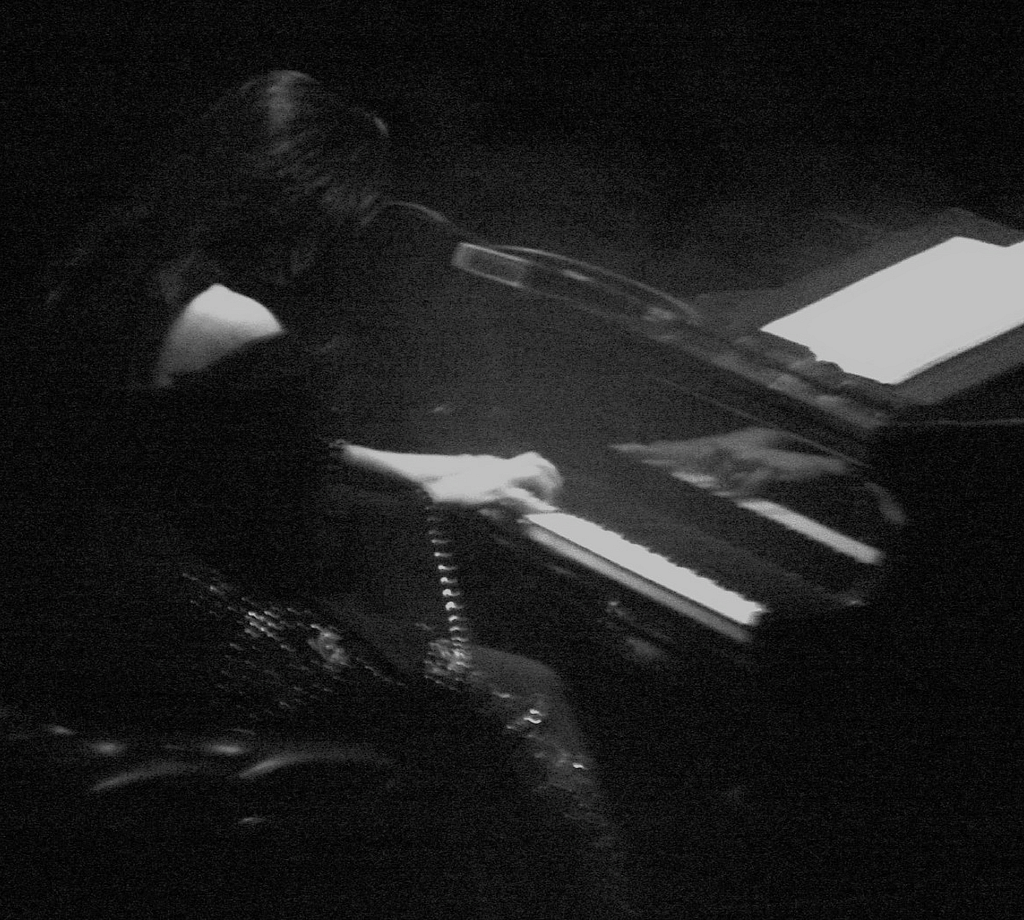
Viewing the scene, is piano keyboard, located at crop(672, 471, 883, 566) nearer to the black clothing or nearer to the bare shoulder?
the black clothing

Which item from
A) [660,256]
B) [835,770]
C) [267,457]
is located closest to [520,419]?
[660,256]

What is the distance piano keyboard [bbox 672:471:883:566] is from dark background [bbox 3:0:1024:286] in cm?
57

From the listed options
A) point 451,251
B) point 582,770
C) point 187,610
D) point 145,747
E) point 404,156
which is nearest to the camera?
point 145,747

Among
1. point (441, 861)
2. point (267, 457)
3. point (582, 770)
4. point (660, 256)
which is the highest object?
point (660, 256)

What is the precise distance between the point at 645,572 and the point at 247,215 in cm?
66

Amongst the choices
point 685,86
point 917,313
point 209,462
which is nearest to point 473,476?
point 209,462

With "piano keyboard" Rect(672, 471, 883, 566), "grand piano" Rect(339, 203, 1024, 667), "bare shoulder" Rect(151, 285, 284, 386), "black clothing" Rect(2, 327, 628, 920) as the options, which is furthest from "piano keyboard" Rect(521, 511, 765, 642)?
"bare shoulder" Rect(151, 285, 284, 386)

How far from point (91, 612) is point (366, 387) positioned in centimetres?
55

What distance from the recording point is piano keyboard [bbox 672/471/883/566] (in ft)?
4.91

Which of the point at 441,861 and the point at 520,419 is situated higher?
the point at 520,419

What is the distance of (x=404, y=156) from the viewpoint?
1.88 meters

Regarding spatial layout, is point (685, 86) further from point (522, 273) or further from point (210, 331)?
point (210, 331)

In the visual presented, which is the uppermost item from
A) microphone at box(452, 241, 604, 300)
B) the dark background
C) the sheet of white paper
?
the dark background

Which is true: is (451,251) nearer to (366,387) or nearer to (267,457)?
(366,387)
